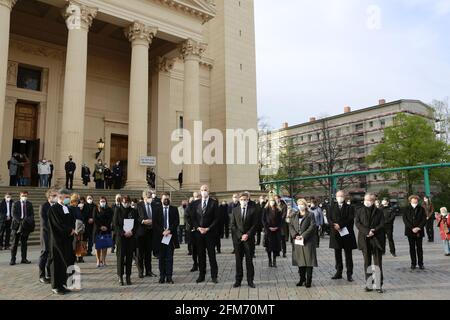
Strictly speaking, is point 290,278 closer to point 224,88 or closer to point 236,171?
point 236,171

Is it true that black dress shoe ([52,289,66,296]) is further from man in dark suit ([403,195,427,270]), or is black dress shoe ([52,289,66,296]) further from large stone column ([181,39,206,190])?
large stone column ([181,39,206,190])

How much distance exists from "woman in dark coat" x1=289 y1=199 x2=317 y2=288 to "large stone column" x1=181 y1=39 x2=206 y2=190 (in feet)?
54.3

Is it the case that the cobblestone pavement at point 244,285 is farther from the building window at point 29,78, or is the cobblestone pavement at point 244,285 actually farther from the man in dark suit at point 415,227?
the building window at point 29,78

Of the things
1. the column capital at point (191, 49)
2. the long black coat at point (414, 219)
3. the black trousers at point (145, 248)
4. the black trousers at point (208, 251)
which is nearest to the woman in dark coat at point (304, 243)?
the black trousers at point (208, 251)

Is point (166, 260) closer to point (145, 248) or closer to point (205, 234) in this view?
point (145, 248)

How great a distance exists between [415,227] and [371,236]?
10.9 feet

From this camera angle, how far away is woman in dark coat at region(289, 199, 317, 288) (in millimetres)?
7641

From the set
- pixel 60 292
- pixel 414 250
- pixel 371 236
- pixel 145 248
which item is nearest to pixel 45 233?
pixel 60 292

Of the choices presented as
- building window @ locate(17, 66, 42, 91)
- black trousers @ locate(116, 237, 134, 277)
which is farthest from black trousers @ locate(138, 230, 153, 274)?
building window @ locate(17, 66, 42, 91)

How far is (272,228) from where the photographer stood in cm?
1074

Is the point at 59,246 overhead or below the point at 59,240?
below

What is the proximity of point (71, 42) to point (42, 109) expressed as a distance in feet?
22.4
